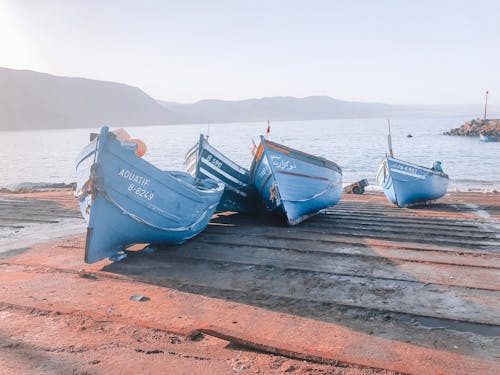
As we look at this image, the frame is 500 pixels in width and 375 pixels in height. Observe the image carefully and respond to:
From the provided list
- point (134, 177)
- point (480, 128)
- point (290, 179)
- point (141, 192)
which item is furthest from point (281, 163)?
point (480, 128)

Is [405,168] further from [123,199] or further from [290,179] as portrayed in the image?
[123,199]

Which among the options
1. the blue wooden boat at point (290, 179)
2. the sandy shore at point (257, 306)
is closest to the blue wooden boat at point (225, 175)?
the blue wooden boat at point (290, 179)

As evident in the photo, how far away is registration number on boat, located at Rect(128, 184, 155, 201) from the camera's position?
6.55 meters

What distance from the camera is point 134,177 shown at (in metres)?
6.54

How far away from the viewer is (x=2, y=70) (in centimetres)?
19612

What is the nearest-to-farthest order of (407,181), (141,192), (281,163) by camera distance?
1. (141,192)
2. (281,163)
3. (407,181)

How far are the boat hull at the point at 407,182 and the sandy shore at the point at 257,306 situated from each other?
6285 millimetres

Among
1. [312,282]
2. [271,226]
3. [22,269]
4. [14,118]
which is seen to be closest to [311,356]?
[312,282]

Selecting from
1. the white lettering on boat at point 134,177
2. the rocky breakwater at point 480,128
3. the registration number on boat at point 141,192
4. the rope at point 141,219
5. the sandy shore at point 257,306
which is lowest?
the sandy shore at point 257,306

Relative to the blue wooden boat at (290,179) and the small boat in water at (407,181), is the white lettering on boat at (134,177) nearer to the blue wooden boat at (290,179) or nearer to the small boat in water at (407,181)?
the blue wooden boat at (290,179)

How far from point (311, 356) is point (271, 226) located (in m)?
6.27

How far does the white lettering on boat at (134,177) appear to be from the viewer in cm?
640

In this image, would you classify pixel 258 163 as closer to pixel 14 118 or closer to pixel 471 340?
pixel 471 340

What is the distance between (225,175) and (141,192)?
13.5 feet
